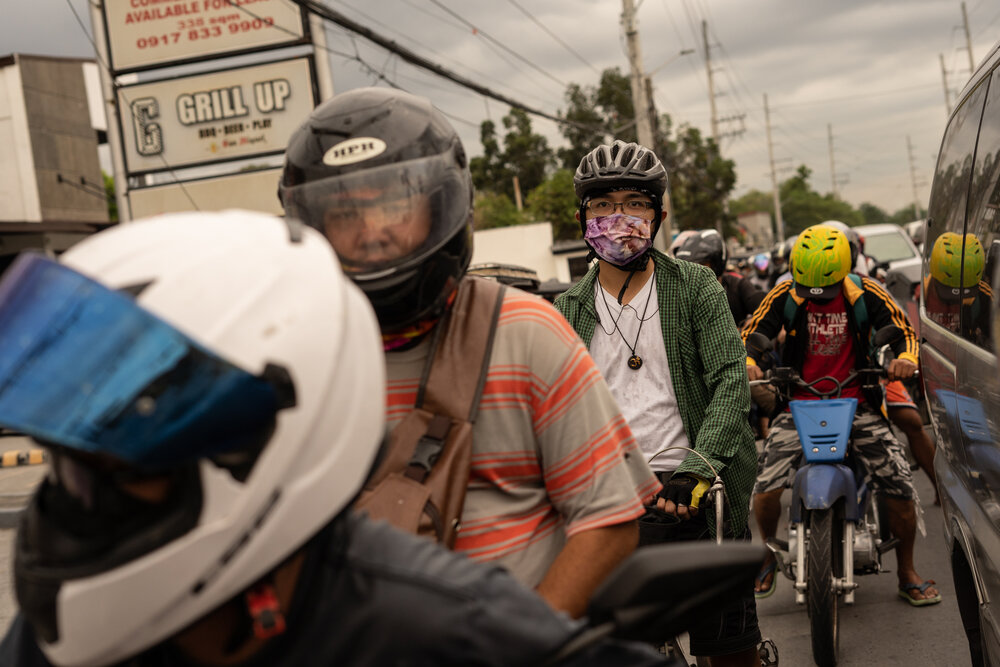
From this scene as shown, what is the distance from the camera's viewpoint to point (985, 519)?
3205 millimetres

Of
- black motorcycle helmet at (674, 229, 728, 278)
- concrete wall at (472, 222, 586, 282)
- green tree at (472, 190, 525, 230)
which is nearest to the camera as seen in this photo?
black motorcycle helmet at (674, 229, 728, 278)

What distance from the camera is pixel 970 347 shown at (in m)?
3.31

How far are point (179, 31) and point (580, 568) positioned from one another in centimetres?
1965

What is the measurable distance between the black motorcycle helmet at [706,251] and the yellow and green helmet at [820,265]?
1340 millimetres

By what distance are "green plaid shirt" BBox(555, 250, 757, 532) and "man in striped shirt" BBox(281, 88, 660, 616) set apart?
129 centimetres

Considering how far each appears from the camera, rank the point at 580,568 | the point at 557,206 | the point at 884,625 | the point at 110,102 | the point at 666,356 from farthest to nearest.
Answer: the point at 557,206 → the point at 110,102 → the point at 884,625 → the point at 666,356 → the point at 580,568

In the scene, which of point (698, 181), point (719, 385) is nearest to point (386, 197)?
point (719, 385)

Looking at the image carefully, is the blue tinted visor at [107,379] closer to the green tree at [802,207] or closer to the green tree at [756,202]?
the green tree at [802,207]

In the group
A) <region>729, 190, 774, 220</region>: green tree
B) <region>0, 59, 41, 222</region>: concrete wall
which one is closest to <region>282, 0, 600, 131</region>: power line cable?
<region>0, 59, 41, 222</region>: concrete wall

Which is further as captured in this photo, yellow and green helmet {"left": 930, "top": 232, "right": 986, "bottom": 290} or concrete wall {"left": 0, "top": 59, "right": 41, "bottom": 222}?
concrete wall {"left": 0, "top": 59, "right": 41, "bottom": 222}

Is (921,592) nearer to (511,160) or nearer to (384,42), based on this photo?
(384,42)

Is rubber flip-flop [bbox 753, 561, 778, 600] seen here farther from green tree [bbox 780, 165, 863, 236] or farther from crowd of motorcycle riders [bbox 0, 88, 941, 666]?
green tree [bbox 780, 165, 863, 236]

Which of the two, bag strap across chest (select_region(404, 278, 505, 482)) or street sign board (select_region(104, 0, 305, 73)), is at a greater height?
street sign board (select_region(104, 0, 305, 73))

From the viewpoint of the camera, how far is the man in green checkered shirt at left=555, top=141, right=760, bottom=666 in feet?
11.0
